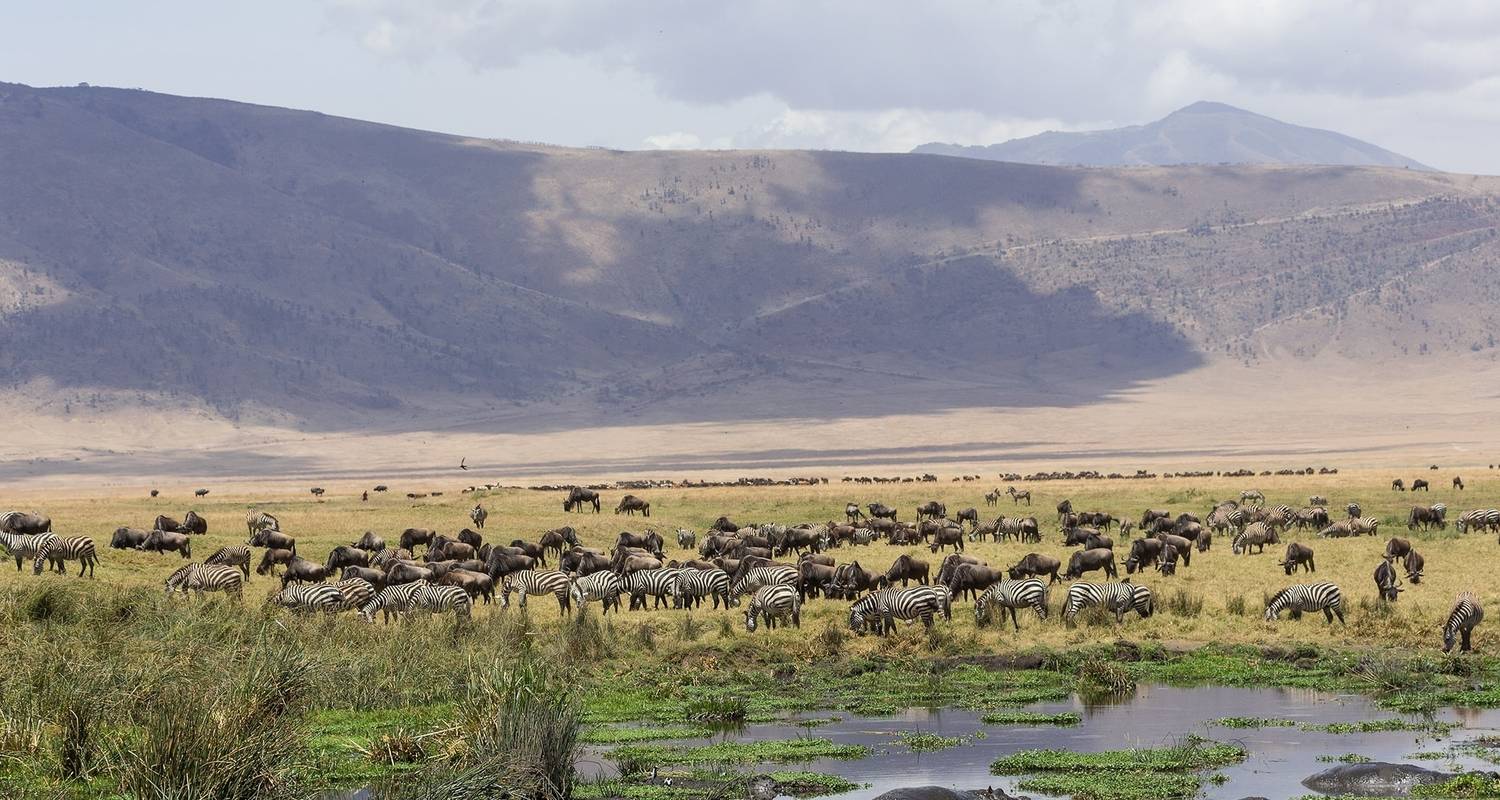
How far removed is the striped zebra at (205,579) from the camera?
114ft

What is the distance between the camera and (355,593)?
1309 inches

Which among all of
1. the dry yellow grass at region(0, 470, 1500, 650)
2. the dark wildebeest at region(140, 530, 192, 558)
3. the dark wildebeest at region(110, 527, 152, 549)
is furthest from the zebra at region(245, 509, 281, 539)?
the dark wildebeest at region(140, 530, 192, 558)

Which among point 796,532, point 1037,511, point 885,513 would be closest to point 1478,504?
point 1037,511

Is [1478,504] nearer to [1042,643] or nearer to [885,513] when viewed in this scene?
[885,513]

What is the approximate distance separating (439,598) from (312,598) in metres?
2.40

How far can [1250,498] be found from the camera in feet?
226

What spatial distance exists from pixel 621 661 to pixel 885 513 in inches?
1377

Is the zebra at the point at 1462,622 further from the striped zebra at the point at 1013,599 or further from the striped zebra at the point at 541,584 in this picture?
the striped zebra at the point at 541,584

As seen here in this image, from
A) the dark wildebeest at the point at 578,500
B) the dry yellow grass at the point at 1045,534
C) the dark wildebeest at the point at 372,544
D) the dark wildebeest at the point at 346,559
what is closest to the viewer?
the dry yellow grass at the point at 1045,534

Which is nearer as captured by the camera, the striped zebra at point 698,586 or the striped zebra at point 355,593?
the striped zebra at point 355,593

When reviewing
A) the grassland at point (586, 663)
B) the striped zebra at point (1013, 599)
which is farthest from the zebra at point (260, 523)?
the striped zebra at point (1013, 599)

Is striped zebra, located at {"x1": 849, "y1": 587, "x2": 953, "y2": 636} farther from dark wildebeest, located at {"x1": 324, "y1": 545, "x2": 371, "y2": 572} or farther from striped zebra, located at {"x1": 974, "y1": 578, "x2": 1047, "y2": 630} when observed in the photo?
dark wildebeest, located at {"x1": 324, "y1": 545, "x2": 371, "y2": 572}

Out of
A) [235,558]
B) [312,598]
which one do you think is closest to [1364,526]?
[235,558]

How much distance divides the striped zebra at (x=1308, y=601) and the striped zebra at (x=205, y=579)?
804 inches
